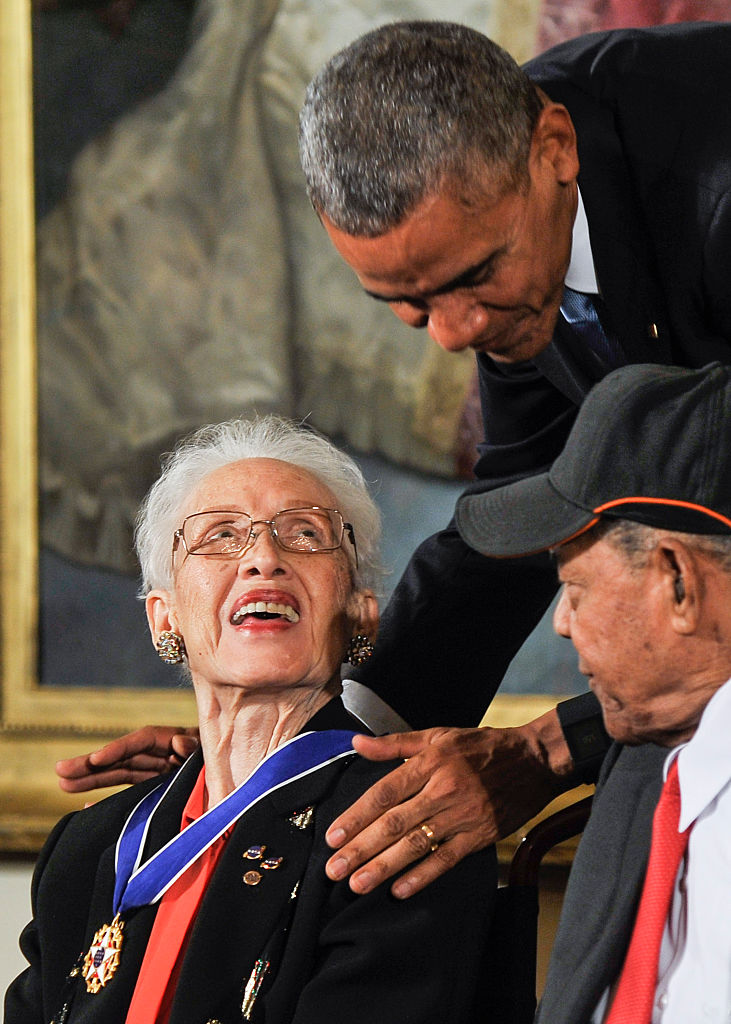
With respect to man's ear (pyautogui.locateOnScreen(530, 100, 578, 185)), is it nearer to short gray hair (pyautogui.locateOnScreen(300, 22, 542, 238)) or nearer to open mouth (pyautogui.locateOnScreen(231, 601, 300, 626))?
short gray hair (pyautogui.locateOnScreen(300, 22, 542, 238))

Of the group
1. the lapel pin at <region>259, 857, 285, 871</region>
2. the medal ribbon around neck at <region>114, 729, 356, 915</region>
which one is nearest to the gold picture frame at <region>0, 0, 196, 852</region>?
the medal ribbon around neck at <region>114, 729, 356, 915</region>

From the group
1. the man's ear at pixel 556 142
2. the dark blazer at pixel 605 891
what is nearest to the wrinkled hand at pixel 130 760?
the dark blazer at pixel 605 891

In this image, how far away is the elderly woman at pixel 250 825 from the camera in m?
1.60

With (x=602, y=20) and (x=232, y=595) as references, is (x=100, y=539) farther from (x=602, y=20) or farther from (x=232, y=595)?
(x=602, y=20)

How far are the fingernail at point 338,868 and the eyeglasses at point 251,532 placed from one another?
1.71 feet

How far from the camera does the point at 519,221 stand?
54.8 inches

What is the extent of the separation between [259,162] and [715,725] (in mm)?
1925

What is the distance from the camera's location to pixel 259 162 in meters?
2.81

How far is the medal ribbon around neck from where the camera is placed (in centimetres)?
175

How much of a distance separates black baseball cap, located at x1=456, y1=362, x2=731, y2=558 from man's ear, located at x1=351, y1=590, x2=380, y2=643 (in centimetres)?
68

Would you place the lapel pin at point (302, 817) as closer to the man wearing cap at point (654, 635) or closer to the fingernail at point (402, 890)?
the fingernail at point (402, 890)

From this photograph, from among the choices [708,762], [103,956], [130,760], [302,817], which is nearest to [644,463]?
[708,762]

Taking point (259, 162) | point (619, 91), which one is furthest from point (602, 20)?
point (619, 91)

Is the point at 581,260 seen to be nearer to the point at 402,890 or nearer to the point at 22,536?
the point at 402,890
